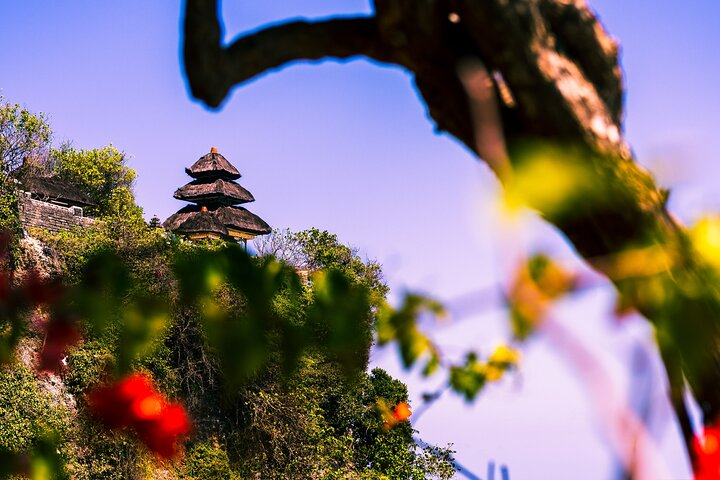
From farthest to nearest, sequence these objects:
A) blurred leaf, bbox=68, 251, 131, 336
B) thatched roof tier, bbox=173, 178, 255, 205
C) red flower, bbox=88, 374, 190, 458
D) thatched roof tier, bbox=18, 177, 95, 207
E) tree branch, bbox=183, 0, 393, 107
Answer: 1. thatched roof tier, bbox=173, 178, 255, 205
2. thatched roof tier, bbox=18, 177, 95, 207
3. red flower, bbox=88, 374, 190, 458
4. blurred leaf, bbox=68, 251, 131, 336
5. tree branch, bbox=183, 0, 393, 107

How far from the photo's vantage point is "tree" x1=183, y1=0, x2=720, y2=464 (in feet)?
3.93

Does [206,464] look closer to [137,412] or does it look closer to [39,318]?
[39,318]

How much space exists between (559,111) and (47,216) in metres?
17.7

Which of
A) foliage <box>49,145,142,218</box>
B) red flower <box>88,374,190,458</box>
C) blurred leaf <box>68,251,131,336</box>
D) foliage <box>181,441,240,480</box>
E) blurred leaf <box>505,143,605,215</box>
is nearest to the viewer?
blurred leaf <box>505,143,605,215</box>

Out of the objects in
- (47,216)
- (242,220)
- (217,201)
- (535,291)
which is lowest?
(535,291)

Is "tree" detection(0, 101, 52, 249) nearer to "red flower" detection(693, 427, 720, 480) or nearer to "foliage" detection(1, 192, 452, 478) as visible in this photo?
"foliage" detection(1, 192, 452, 478)

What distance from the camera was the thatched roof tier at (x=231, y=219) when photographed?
2275 cm

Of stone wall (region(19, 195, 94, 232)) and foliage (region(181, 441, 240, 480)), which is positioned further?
stone wall (region(19, 195, 94, 232))

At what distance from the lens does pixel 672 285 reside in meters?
1.14

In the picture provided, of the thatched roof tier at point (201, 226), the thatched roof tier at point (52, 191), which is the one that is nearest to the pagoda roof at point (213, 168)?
the thatched roof tier at point (201, 226)

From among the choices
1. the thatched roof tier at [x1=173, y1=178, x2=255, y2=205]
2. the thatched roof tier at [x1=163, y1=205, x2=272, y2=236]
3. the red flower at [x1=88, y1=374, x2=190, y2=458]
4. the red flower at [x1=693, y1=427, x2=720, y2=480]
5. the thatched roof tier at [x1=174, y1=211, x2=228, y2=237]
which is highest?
the thatched roof tier at [x1=173, y1=178, x2=255, y2=205]

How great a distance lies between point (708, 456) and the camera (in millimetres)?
1172

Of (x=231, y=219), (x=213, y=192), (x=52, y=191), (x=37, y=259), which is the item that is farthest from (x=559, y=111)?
(x=52, y=191)

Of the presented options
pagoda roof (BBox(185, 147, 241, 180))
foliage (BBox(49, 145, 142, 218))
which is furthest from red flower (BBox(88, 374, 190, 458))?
foliage (BBox(49, 145, 142, 218))
